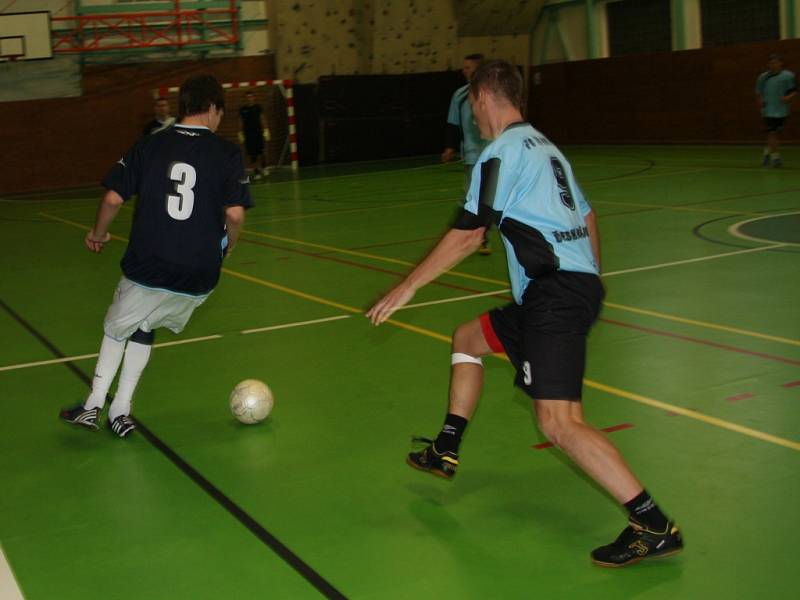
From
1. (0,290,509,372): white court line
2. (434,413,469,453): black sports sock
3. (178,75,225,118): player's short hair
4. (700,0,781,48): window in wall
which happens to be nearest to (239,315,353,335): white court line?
(0,290,509,372): white court line

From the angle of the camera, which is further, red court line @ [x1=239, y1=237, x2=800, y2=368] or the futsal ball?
red court line @ [x1=239, y1=237, x2=800, y2=368]

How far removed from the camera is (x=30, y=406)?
716 centimetres

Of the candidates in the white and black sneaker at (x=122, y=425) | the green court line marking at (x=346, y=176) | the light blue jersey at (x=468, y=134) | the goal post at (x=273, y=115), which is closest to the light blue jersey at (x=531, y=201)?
the white and black sneaker at (x=122, y=425)

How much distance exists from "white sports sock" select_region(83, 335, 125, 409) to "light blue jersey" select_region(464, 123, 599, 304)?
292 centimetres

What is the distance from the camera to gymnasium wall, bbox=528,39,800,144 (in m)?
27.3

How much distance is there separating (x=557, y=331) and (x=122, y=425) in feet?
10.4

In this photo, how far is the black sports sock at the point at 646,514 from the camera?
167 inches

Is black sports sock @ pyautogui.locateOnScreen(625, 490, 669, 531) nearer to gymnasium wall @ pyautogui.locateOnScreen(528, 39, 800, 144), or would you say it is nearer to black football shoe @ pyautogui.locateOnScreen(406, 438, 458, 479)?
black football shoe @ pyautogui.locateOnScreen(406, 438, 458, 479)

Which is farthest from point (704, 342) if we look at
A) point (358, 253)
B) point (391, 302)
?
point (358, 253)

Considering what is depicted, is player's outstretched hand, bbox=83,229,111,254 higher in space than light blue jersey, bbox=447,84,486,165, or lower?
lower

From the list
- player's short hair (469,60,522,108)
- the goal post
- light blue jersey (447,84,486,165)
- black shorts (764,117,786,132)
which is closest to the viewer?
player's short hair (469,60,522,108)

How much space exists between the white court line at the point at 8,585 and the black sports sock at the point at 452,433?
2.06 metres

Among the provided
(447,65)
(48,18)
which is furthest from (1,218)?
(447,65)

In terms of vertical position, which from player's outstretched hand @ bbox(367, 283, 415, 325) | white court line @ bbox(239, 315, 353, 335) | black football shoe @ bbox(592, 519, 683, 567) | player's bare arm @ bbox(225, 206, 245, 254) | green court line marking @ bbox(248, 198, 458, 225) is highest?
player's bare arm @ bbox(225, 206, 245, 254)
